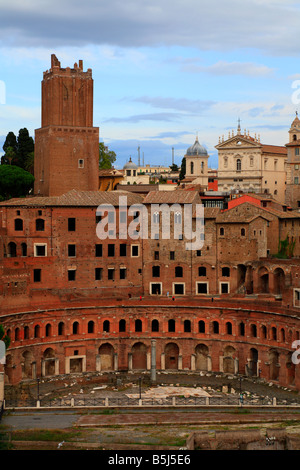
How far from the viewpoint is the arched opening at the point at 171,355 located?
64.4 meters

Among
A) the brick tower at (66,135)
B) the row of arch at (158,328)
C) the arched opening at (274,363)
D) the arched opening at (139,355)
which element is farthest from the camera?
the brick tower at (66,135)

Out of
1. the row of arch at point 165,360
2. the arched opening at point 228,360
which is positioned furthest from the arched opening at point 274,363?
the arched opening at point 228,360

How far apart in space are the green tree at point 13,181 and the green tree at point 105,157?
2212 cm

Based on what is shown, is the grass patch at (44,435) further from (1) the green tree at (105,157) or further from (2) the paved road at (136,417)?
(1) the green tree at (105,157)

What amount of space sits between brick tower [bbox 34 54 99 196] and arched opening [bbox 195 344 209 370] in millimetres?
18629

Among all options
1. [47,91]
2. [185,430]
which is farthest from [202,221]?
[185,430]

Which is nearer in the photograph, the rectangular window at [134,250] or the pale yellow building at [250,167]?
the rectangular window at [134,250]

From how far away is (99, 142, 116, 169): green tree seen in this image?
98250 mm

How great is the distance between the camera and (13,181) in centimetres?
7525

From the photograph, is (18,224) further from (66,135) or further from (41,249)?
(66,135)

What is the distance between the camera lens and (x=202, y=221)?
67562mm

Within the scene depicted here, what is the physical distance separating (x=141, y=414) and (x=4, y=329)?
1349 cm

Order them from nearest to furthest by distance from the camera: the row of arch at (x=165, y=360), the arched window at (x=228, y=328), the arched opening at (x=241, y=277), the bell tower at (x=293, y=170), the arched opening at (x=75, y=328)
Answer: the row of arch at (x=165, y=360) → the arched window at (x=228, y=328) → the arched opening at (x=75, y=328) → the arched opening at (x=241, y=277) → the bell tower at (x=293, y=170)

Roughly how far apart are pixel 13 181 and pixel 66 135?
728cm
